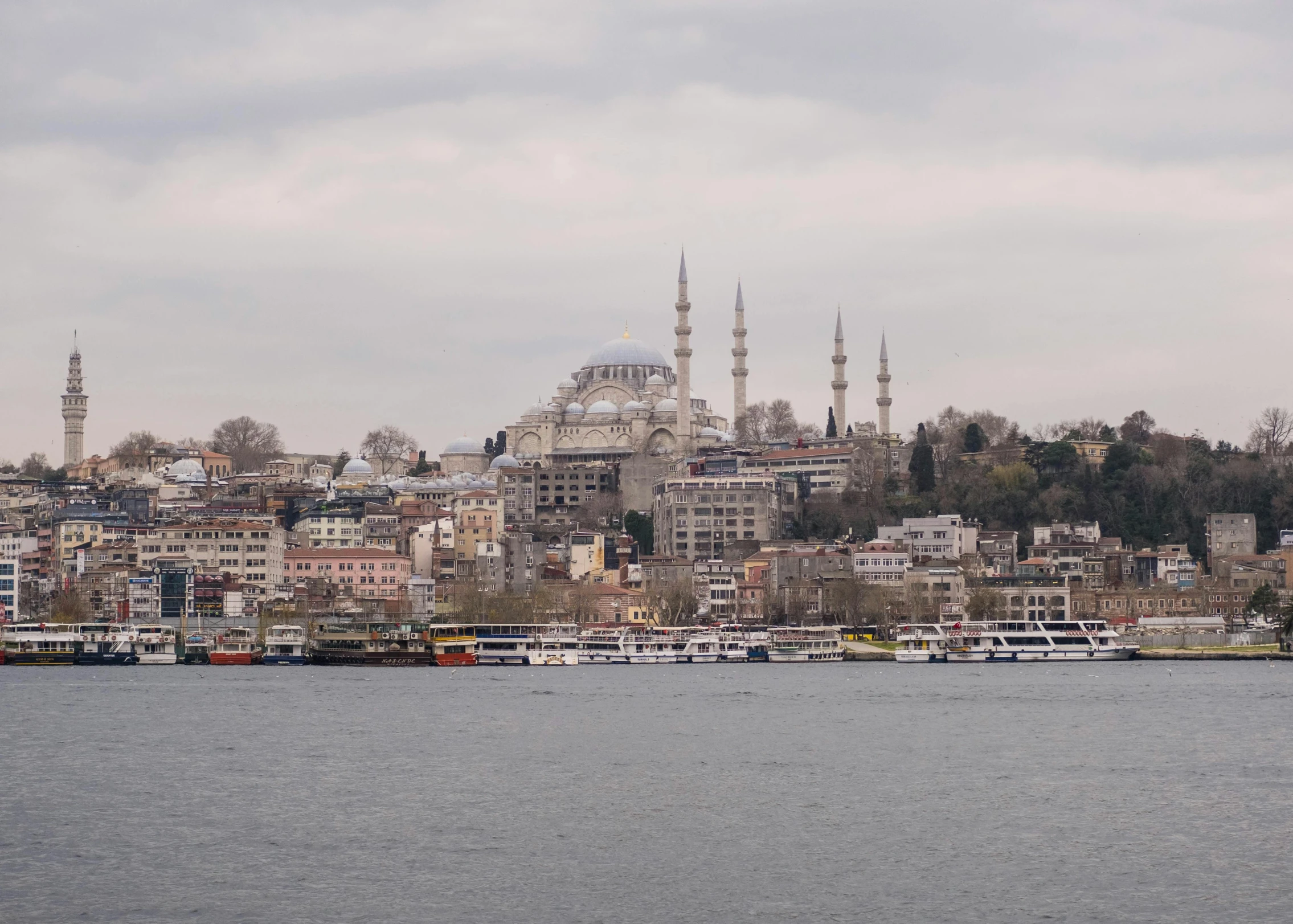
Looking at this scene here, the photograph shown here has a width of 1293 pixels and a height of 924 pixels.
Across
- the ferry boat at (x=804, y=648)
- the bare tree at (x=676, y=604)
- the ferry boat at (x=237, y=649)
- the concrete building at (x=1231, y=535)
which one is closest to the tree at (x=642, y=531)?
the bare tree at (x=676, y=604)

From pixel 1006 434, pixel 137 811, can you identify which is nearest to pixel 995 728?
pixel 137 811

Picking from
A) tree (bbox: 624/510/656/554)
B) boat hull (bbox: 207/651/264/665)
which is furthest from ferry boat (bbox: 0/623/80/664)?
tree (bbox: 624/510/656/554)

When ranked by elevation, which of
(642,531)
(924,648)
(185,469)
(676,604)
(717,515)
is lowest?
(924,648)

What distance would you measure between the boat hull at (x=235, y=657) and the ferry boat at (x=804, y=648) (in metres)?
15.1

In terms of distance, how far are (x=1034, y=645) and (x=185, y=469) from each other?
6346 centimetres

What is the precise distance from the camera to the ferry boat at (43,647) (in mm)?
61344

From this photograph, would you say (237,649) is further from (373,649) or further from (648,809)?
(648,809)

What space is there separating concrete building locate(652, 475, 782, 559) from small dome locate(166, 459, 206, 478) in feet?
107

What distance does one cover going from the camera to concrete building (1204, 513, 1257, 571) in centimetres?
8369

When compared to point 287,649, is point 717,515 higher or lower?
higher

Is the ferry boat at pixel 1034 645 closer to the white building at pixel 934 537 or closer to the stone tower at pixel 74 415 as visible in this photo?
the white building at pixel 934 537

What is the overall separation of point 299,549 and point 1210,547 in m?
36.4

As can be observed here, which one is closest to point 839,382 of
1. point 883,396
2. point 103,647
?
point 883,396

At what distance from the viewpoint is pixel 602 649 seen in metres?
64.5
